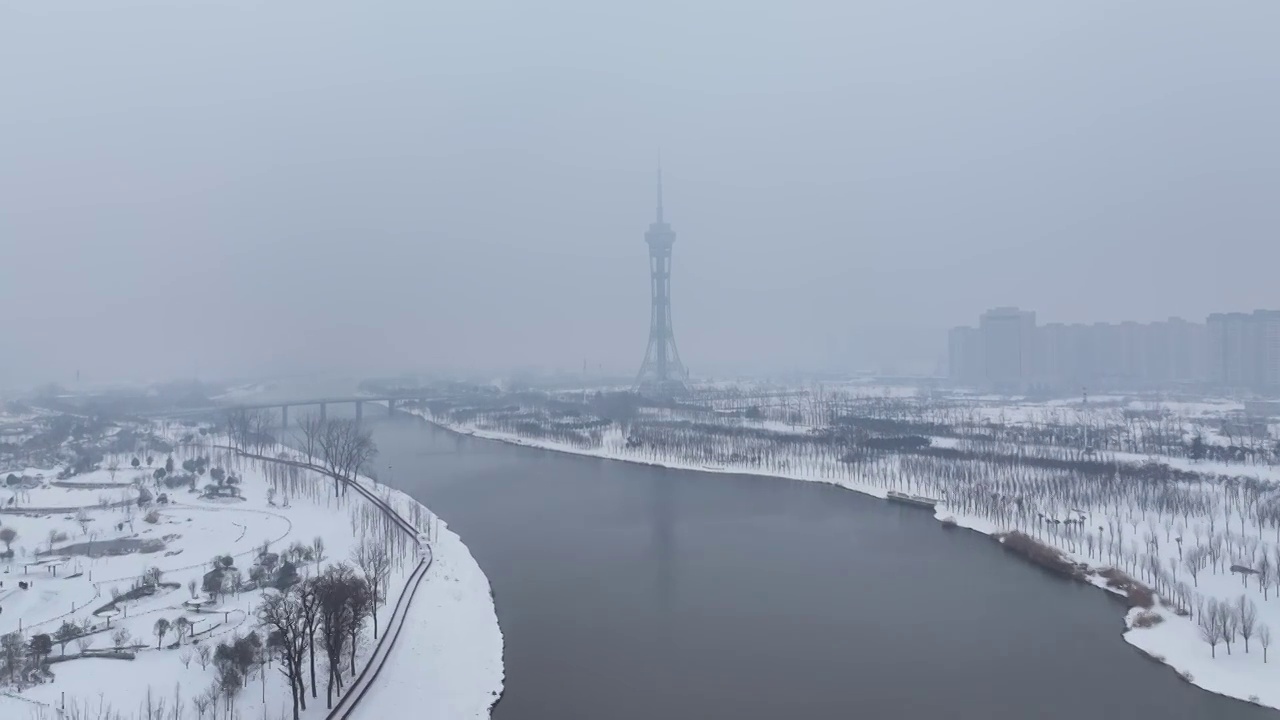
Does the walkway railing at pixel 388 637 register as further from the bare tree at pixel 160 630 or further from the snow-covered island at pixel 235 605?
the bare tree at pixel 160 630

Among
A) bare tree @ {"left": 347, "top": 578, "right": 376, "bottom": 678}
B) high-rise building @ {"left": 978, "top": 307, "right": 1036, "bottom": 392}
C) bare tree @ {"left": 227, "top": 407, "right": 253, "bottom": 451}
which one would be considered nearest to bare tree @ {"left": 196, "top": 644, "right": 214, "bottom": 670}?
bare tree @ {"left": 347, "top": 578, "right": 376, "bottom": 678}

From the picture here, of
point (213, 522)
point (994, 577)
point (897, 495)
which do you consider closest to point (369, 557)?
point (213, 522)

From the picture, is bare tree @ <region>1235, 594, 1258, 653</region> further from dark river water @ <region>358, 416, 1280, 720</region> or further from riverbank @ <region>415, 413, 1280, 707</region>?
dark river water @ <region>358, 416, 1280, 720</region>

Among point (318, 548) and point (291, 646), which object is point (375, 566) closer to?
point (318, 548)

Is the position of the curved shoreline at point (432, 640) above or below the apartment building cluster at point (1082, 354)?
below

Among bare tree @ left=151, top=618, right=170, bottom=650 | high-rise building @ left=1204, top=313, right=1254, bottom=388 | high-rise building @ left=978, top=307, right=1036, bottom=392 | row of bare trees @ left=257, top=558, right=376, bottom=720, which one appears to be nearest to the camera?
row of bare trees @ left=257, top=558, right=376, bottom=720

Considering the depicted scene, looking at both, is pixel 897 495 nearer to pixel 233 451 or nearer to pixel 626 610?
pixel 626 610

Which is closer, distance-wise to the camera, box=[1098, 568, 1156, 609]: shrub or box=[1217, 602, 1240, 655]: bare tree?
box=[1217, 602, 1240, 655]: bare tree

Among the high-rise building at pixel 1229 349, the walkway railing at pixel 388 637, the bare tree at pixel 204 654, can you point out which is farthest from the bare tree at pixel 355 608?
the high-rise building at pixel 1229 349
